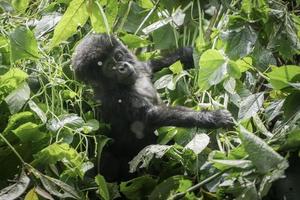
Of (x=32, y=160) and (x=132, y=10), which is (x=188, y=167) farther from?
(x=132, y=10)

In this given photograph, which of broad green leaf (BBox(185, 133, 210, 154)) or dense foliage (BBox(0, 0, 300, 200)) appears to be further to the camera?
broad green leaf (BBox(185, 133, 210, 154))

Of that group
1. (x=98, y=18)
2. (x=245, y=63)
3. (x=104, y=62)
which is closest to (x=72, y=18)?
(x=98, y=18)

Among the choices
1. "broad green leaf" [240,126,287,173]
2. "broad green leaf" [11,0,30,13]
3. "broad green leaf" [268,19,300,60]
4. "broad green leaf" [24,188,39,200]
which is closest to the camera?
"broad green leaf" [240,126,287,173]

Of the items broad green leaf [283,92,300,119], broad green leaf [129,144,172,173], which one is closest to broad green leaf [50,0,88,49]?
broad green leaf [129,144,172,173]

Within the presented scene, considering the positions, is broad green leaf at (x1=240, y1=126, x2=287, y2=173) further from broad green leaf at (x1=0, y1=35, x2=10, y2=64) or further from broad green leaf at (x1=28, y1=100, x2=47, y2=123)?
broad green leaf at (x1=0, y1=35, x2=10, y2=64)

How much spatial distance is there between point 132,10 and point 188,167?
2.23 feet

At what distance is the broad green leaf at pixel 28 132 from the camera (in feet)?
5.74

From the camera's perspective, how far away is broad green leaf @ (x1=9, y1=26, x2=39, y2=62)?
1.78 meters

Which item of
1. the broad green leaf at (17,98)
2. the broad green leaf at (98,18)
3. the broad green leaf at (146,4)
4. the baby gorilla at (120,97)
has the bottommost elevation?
the baby gorilla at (120,97)

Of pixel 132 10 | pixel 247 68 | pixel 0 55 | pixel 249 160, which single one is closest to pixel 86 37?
pixel 132 10

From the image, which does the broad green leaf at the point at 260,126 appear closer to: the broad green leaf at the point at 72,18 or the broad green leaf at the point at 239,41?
the broad green leaf at the point at 239,41

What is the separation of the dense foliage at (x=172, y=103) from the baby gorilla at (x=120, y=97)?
0.05 metres

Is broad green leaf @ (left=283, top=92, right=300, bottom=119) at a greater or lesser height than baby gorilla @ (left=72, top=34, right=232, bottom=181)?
greater

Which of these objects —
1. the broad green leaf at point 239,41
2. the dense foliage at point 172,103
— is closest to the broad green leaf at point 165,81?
the dense foliage at point 172,103
